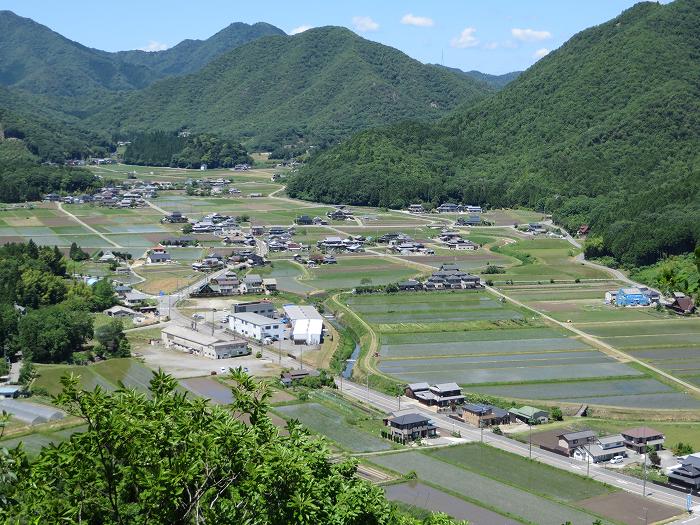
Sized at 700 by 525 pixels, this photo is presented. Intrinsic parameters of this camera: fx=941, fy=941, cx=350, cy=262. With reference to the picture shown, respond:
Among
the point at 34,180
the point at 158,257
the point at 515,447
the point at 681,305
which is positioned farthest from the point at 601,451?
the point at 34,180

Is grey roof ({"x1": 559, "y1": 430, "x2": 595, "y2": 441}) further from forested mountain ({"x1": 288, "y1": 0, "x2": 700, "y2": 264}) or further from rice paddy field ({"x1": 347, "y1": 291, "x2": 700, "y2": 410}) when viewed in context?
forested mountain ({"x1": 288, "y1": 0, "x2": 700, "y2": 264})

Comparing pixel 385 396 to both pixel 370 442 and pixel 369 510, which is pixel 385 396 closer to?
pixel 370 442

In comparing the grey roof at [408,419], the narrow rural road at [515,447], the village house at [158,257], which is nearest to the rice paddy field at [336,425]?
the grey roof at [408,419]

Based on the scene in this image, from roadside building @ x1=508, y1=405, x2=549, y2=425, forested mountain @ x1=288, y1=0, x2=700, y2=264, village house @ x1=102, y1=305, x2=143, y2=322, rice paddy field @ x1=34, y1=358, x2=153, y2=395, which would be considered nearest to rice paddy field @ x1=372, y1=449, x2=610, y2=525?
roadside building @ x1=508, y1=405, x2=549, y2=425

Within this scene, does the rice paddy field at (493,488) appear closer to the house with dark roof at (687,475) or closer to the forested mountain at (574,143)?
the house with dark roof at (687,475)

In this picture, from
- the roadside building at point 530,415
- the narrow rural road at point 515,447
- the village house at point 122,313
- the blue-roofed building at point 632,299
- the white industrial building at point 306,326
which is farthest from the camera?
the blue-roofed building at point 632,299

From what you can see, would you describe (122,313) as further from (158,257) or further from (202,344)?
(158,257)

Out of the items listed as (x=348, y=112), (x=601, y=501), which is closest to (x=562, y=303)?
(x=601, y=501)
